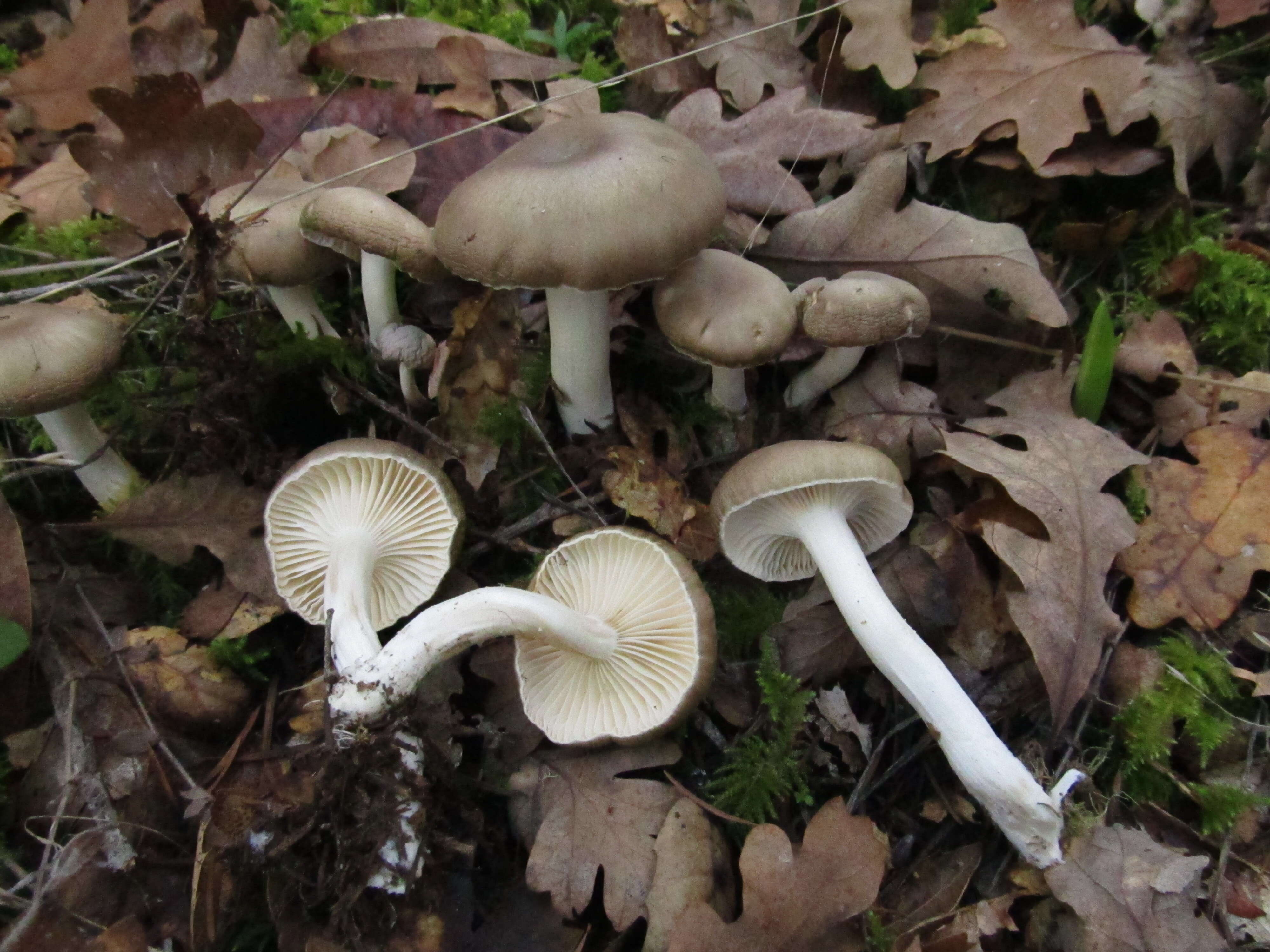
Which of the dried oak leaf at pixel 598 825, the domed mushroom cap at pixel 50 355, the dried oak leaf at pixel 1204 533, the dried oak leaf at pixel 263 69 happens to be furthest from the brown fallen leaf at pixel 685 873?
the dried oak leaf at pixel 263 69

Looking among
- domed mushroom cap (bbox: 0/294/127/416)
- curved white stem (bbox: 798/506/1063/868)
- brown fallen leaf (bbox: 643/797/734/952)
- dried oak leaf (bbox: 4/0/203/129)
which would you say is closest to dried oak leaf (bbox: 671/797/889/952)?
brown fallen leaf (bbox: 643/797/734/952)

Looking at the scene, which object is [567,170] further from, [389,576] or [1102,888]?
[1102,888]

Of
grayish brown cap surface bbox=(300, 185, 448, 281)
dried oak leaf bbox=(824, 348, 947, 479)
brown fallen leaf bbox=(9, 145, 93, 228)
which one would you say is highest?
grayish brown cap surface bbox=(300, 185, 448, 281)

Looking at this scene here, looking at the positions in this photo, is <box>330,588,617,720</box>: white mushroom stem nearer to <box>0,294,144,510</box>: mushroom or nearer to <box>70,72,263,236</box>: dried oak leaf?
<box>0,294,144,510</box>: mushroom

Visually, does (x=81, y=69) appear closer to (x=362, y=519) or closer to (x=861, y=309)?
(x=362, y=519)

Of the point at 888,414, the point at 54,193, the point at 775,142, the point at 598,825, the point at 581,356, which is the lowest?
the point at 598,825

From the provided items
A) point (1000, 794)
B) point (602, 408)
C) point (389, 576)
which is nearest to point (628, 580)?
point (602, 408)

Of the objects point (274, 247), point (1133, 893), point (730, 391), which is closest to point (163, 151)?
point (274, 247)

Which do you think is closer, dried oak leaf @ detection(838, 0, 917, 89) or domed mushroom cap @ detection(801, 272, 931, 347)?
domed mushroom cap @ detection(801, 272, 931, 347)

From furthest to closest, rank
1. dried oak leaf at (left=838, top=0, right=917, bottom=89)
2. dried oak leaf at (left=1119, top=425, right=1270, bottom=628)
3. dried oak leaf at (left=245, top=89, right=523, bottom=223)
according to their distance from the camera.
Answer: dried oak leaf at (left=245, top=89, right=523, bottom=223) → dried oak leaf at (left=838, top=0, right=917, bottom=89) → dried oak leaf at (left=1119, top=425, right=1270, bottom=628)
